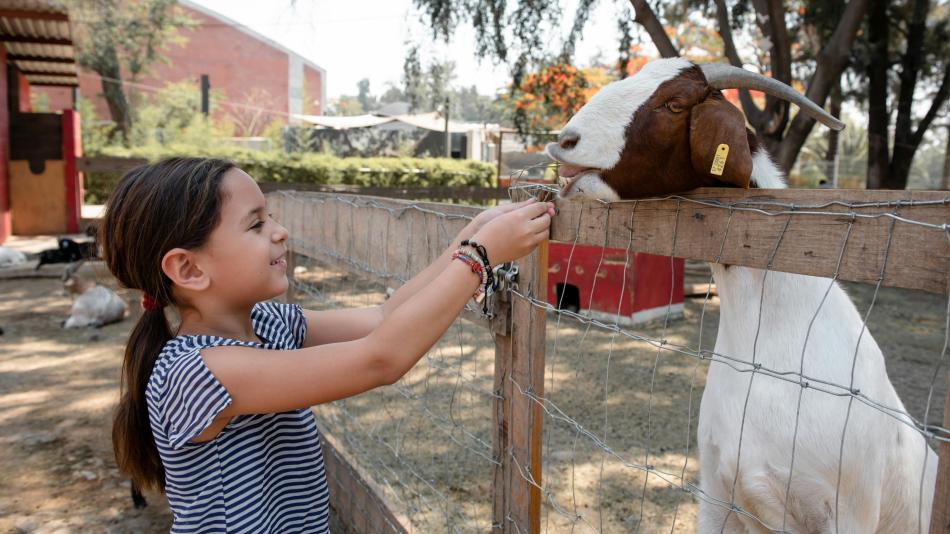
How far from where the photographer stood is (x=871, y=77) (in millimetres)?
11570

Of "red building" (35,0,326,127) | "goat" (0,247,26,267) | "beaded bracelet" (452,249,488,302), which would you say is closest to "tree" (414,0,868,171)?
"beaded bracelet" (452,249,488,302)

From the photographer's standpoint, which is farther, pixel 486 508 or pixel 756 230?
pixel 486 508

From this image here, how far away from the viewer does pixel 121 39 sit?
2872cm

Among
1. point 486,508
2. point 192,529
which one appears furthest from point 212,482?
point 486,508

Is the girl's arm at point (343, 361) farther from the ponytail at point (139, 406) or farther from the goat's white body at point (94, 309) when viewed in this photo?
the goat's white body at point (94, 309)

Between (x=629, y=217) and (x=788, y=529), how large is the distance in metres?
0.85

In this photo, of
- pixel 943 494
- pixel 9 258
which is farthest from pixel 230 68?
pixel 943 494

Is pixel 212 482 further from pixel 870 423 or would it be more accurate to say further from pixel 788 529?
pixel 870 423

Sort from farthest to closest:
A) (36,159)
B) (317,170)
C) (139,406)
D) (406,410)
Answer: (317,170) → (36,159) → (406,410) → (139,406)

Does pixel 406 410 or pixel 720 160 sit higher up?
pixel 720 160

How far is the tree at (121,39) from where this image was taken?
90.2ft

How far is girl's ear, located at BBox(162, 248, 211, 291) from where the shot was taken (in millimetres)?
1365

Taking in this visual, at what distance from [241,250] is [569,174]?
820 millimetres

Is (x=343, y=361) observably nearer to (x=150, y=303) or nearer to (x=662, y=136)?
(x=150, y=303)
